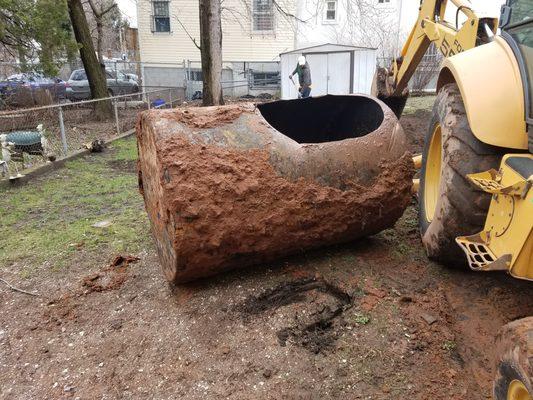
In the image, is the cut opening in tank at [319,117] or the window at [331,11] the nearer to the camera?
the cut opening in tank at [319,117]

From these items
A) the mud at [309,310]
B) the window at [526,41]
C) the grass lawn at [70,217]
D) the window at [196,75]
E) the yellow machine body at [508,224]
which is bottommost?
the grass lawn at [70,217]

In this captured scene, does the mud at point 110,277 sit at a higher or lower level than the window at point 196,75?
lower

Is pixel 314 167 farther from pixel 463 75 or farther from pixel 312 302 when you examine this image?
pixel 463 75

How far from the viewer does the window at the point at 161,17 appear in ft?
74.0

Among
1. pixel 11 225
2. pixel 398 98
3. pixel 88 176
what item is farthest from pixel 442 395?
pixel 88 176

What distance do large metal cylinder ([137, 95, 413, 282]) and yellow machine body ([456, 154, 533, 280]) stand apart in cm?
87

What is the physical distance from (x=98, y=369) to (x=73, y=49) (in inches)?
418

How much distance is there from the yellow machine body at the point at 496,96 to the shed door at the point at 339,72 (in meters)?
15.6

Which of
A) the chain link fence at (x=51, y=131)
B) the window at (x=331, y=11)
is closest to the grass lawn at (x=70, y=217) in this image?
the chain link fence at (x=51, y=131)

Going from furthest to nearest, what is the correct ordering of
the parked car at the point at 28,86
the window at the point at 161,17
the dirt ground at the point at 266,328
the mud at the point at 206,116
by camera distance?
the window at the point at 161,17
the parked car at the point at 28,86
the mud at the point at 206,116
the dirt ground at the point at 266,328

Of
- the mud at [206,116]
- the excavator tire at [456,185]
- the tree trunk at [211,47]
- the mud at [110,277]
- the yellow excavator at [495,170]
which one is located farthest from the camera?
the tree trunk at [211,47]

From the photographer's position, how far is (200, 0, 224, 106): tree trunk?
432 inches

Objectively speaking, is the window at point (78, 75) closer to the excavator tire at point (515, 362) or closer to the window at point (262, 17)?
the window at point (262, 17)

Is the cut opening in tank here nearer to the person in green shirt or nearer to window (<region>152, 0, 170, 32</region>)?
the person in green shirt
